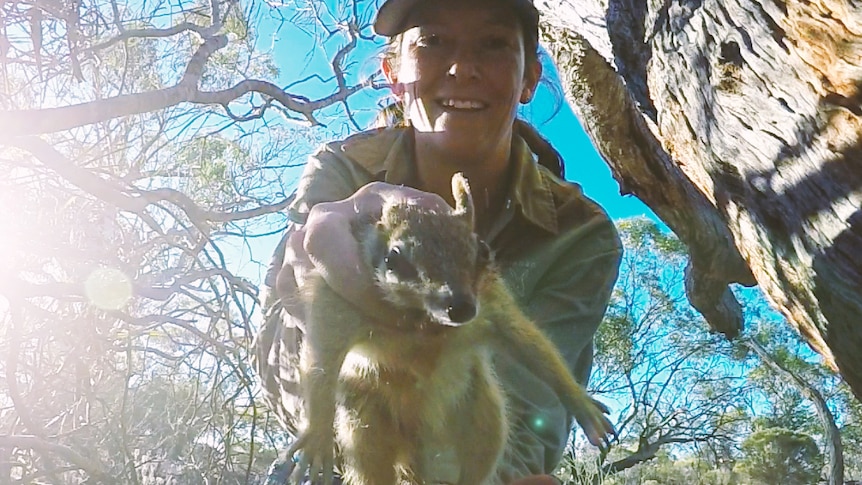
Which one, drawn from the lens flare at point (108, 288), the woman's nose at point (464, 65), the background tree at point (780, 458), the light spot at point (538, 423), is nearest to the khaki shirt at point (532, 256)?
the light spot at point (538, 423)

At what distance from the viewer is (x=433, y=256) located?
2.24 feet

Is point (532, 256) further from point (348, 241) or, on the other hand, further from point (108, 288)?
point (108, 288)

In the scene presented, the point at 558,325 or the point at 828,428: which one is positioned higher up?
the point at 828,428

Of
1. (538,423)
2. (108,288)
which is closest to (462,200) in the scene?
Result: (538,423)

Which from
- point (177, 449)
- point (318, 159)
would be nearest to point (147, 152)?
point (177, 449)

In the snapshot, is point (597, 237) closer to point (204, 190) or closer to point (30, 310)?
point (30, 310)

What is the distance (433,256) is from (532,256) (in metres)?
0.31

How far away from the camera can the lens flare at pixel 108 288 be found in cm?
Answer: 215

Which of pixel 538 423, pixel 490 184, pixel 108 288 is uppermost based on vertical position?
pixel 108 288

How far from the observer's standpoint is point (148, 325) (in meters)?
2.32

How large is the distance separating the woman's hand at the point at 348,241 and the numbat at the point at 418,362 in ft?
0.04

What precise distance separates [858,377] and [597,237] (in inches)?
15.5

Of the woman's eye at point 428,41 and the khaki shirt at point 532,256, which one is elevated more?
the woman's eye at point 428,41

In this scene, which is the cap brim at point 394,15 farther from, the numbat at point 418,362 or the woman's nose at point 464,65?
the numbat at point 418,362
